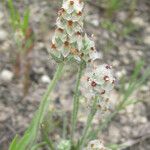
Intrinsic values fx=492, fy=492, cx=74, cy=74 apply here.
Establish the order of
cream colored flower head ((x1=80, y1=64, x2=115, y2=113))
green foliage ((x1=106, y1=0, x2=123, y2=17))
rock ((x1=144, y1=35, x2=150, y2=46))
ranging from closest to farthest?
cream colored flower head ((x1=80, y1=64, x2=115, y2=113)), green foliage ((x1=106, y1=0, x2=123, y2=17)), rock ((x1=144, y1=35, x2=150, y2=46))

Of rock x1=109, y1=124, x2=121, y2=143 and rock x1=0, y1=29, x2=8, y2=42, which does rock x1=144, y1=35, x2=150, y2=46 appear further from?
rock x1=0, y1=29, x2=8, y2=42

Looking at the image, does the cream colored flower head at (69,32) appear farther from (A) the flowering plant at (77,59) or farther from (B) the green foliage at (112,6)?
(B) the green foliage at (112,6)

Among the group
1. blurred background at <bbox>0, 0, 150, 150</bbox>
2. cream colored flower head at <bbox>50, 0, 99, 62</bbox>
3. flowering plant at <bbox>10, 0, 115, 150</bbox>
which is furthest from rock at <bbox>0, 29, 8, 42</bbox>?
cream colored flower head at <bbox>50, 0, 99, 62</bbox>

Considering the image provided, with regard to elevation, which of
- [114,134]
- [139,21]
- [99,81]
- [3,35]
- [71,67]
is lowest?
[114,134]

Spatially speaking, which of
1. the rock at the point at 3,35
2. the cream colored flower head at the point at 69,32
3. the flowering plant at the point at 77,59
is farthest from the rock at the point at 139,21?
the cream colored flower head at the point at 69,32

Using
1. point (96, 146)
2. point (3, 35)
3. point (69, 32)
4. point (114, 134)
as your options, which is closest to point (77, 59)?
point (69, 32)

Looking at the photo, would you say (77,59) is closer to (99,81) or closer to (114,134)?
(99,81)
